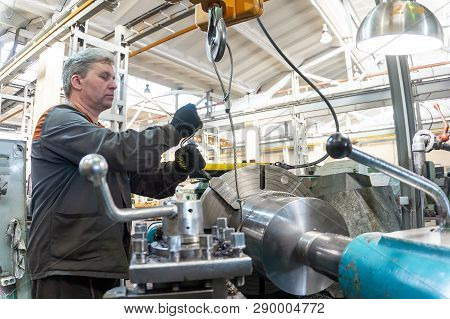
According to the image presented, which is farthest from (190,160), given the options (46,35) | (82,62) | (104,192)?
(46,35)

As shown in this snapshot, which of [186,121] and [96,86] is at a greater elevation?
[96,86]

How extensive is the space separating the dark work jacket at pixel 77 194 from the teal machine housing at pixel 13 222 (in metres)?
1.03

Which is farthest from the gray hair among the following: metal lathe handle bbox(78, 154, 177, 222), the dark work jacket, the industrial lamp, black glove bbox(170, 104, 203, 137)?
the industrial lamp

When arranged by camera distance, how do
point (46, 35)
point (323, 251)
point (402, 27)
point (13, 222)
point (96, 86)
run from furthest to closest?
1. point (46, 35)
2. point (13, 222)
3. point (402, 27)
4. point (96, 86)
5. point (323, 251)

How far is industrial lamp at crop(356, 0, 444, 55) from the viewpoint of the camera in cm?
127

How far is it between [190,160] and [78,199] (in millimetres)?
336

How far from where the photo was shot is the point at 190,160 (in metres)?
1.00

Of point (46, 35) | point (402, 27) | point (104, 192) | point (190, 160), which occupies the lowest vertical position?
point (104, 192)

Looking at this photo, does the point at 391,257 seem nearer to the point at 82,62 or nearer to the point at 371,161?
the point at 371,161

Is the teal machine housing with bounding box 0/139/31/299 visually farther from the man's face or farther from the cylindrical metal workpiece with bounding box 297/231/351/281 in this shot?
the cylindrical metal workpiece with bounding box 297/231/351/281

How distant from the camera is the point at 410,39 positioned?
142 centimetres

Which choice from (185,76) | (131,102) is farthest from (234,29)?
(131,102)

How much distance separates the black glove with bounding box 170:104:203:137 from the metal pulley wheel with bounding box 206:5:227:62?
18 cm
